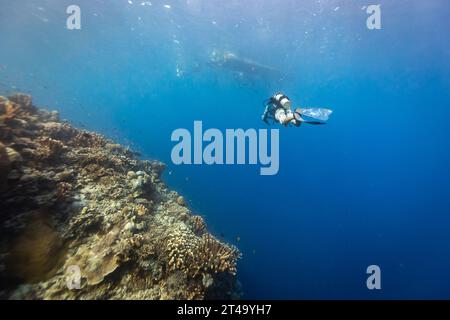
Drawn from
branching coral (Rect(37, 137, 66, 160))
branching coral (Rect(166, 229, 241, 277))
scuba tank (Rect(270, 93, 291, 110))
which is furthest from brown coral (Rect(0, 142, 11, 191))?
scuba tank (Rect(270, 93, 291, 110))

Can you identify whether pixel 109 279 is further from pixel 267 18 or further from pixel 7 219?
pixel 267 18

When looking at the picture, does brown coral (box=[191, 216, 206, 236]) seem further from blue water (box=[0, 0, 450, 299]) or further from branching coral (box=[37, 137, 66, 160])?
blue water (box=[0, 0, 450, 299])

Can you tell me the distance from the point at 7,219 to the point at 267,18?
25.5 m

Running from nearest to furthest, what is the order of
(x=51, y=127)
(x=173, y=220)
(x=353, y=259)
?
(x=173, y=220) < (x=51, y=127) < (x=353, y=259)

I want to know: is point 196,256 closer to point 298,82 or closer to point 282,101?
point 282,101

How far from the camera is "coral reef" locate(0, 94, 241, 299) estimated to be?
568 centimetres

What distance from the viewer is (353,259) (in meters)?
23.1

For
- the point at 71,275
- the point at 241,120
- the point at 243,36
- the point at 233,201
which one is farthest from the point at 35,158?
the point at 241,120

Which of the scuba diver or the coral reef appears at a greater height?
the scuba diver

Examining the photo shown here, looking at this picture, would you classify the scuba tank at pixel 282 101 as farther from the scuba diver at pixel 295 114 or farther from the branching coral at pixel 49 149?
the branching coral at pixel 49 149

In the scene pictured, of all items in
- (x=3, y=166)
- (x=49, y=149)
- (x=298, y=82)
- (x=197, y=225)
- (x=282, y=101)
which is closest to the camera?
(x=3, y=166)

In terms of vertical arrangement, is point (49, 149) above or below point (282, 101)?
below

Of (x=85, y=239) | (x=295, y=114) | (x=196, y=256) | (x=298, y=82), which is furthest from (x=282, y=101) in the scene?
(x=298, y=82)

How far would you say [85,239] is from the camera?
21.8 ft
